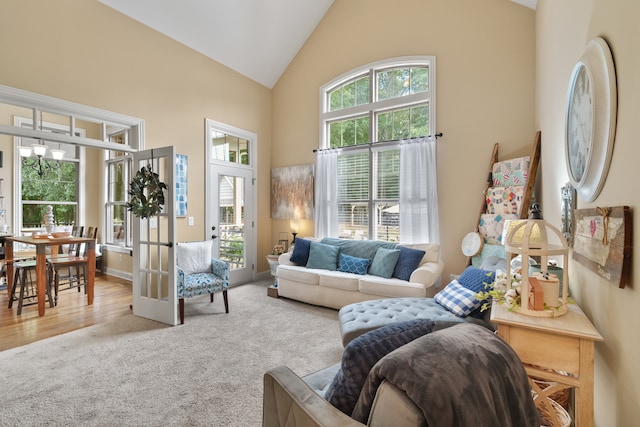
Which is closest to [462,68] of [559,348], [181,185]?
[559,348]

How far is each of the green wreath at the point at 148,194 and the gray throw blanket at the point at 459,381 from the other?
332 centimetres

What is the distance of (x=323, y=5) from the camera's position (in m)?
5.08

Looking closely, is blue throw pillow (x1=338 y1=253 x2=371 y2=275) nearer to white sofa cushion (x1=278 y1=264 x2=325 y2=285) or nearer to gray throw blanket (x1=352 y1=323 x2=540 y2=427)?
white sofa cushion (x1=278 y1=264 x2=325 y2=285)

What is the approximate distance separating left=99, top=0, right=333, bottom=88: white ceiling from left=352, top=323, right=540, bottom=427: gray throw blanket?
478 centimetres

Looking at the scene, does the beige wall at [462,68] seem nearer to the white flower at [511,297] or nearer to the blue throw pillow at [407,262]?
the blue throw pillow at [407,262]

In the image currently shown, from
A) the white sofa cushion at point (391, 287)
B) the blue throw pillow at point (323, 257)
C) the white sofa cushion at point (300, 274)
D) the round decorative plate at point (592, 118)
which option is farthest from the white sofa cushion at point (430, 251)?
the round decorative plate at point (592, 118)

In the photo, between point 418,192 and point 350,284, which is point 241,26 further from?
point 350,284

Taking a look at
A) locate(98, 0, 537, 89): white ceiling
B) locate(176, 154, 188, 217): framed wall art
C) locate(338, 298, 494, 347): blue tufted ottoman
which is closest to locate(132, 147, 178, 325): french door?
locate(176, 154, 188, 217): framed wall art

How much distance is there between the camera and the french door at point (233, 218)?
4.92m

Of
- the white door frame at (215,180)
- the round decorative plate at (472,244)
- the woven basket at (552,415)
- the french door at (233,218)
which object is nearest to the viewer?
the woven basket at (552,415)

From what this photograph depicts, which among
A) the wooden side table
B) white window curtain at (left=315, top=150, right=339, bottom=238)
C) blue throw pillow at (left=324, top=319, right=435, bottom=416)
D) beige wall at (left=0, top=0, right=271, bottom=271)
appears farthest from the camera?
white window curtain at (left=315, top=150, right=339, bottom=238)

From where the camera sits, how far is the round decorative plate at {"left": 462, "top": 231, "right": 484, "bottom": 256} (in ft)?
12.0

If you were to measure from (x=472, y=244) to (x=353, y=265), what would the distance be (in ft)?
4.97

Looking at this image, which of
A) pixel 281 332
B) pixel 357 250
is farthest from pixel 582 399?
pixel 357 250
